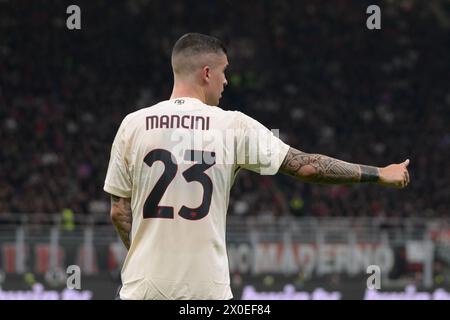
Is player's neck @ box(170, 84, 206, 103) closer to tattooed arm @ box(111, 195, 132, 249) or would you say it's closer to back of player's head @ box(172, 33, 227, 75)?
back of player's head @ box(172, 33, 227, 75)

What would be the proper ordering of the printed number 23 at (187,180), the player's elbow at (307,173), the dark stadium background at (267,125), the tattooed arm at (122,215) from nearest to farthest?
the printed number 23 at (187,180)
the player's elbow at (307,173)
the tattooed arm at (122,215)
the dark stadium background at (267,125)

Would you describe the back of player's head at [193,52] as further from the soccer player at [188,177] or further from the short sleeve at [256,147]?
the short sleeve at [256,147]

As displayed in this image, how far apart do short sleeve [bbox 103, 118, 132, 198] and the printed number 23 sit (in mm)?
188

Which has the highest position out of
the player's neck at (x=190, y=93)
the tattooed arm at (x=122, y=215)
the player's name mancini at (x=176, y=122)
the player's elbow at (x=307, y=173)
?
the player's neck at (x=190, y=93)

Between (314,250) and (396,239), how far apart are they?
1535 mm

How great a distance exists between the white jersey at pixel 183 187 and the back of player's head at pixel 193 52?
0.63 ft

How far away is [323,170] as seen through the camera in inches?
198

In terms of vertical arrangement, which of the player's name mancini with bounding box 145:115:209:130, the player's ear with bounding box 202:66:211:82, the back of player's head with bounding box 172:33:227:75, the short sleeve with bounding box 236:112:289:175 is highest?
the back of player's head with bounding box 172:33:227:75

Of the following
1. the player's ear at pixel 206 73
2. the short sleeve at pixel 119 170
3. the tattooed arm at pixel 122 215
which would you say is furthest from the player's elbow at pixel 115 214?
the player's ear at pixel 206 73

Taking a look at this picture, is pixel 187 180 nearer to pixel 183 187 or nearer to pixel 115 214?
pixel 183 187

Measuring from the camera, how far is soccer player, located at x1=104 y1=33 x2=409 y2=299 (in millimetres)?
4773

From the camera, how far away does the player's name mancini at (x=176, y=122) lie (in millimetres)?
4836

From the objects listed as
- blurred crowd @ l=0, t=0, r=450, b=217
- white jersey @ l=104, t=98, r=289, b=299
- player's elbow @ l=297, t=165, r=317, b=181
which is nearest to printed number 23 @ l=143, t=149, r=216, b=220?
white jersey @ l=104, t=98, r=289, b=299
